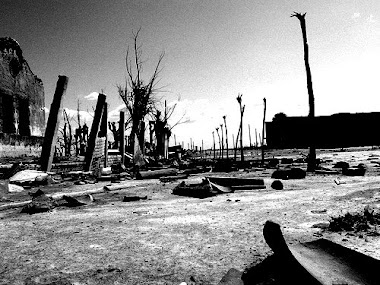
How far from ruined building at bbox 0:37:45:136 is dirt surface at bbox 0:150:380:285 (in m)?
15.2

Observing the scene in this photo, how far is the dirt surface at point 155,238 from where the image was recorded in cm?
176

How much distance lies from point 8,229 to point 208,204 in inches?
102

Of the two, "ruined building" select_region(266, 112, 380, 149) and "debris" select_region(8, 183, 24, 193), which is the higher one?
"ruined building" select_region(266, 112, 380, 149)

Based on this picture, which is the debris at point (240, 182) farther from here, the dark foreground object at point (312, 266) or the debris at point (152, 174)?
the dark foreground object at point (312, 266)

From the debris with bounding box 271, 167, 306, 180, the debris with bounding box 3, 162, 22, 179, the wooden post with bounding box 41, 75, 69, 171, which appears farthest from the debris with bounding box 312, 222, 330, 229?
the debris with bounding box 3, 162, 22, 179

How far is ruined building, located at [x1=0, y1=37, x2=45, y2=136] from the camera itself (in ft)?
52.4

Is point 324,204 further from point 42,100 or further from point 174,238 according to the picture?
point 42,100

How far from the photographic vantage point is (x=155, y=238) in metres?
2.46

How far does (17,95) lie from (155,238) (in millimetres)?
18391

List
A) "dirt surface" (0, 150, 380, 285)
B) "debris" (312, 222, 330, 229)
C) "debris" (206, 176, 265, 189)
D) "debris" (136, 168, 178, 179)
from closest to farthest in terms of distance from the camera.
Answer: "dirt surface" (0, 150, 380, 285), "debris" (312, 222, 330, 229), "debris" (206, 176, 265, 189), "debris" (136, 168, 178, 179)

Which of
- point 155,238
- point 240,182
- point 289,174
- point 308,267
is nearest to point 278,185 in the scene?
point 240,182

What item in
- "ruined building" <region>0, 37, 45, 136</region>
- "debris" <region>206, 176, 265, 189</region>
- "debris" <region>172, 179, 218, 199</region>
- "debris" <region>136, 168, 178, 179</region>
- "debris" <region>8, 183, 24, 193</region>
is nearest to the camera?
"debris" <region>172, 179, 218, 199</region>

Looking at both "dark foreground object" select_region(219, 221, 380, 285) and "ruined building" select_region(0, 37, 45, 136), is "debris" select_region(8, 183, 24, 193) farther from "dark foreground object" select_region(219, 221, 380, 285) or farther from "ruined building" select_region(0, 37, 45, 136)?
"ruined building" select_region(0, 37, 45, 136)

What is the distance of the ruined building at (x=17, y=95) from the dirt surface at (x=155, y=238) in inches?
599
